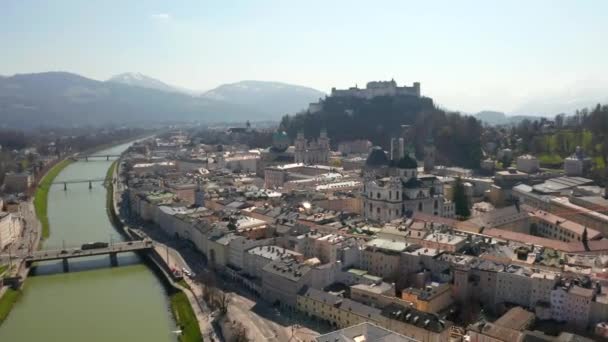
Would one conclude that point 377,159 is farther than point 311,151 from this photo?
No

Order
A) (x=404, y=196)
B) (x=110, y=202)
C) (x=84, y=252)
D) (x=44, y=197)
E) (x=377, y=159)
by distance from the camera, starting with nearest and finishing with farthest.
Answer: (x=84, y=252)
(x=404, y=196)
(x=377, y=159)
(x=110, y=202)
(x=44, y=197)

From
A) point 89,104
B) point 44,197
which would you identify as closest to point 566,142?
point 44,197

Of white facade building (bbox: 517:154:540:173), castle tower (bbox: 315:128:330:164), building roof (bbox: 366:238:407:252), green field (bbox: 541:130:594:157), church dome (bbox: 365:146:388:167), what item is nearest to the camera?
building roof (bbox: 366:238:407:252)

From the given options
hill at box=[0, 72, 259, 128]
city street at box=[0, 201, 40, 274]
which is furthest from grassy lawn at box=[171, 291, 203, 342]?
hill at box=[0, 72, 259, 128]

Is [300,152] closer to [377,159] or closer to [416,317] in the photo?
[377,159]

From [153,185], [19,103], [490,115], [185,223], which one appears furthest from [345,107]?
[19,103]

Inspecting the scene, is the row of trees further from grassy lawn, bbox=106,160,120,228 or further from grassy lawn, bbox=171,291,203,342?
grassy lawn, bbox=106,160,120,228

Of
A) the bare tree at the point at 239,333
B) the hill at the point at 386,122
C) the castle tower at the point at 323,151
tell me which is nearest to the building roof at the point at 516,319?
the bare tree at the point at 239,333
